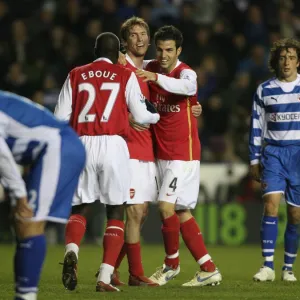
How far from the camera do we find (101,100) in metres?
8.68

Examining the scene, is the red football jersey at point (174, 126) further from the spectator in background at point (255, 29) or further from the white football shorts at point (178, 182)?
the spectator in background at point (255, 29)

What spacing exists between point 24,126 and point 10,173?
33 cm

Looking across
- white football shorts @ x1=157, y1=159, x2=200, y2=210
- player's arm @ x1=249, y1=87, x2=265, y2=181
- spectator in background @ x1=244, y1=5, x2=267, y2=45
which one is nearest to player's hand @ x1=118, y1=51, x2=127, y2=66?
white football shorts @ x1=157, y1=159, x2=200, y2=210

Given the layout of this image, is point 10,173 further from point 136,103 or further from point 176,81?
point 176,81

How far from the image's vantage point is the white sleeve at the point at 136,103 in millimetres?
8688

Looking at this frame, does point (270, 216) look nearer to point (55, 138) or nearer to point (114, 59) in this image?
point (114, 59)

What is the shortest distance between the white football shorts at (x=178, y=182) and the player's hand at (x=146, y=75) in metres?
0.92

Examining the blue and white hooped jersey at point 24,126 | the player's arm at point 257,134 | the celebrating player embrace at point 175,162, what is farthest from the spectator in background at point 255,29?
the blue and white hooped jersey at point 24,126

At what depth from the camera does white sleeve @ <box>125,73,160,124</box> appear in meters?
8.69

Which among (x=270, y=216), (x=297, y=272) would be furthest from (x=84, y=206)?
(x=297, y=272)

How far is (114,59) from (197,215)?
729cm

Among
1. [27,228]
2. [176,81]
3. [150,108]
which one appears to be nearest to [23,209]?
[27,228]

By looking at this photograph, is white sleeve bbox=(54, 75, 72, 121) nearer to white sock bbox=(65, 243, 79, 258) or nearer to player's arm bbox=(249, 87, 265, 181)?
white sock bbox=(65, 243, 79, 258)

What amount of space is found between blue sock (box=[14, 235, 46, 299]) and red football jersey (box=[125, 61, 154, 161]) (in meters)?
2.81
